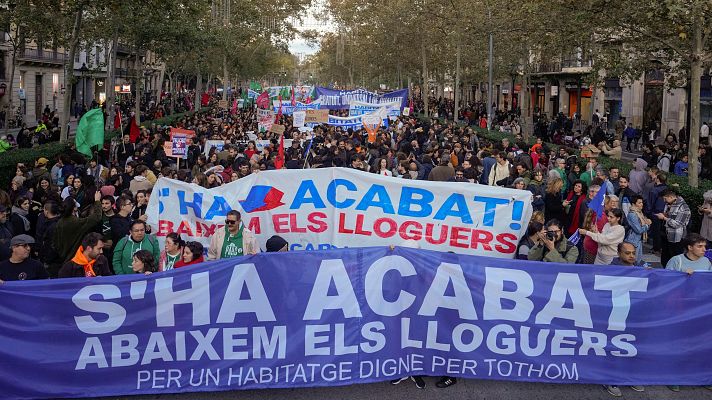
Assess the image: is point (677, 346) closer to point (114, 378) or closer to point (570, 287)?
point (570, 287)

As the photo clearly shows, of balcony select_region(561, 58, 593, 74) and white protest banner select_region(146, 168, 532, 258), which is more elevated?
balcony select_region(561, 58, 593, 74)

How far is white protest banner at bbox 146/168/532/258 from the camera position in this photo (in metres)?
Result: 8.46

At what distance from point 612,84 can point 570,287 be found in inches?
1674

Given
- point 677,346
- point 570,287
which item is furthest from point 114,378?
point 677,346

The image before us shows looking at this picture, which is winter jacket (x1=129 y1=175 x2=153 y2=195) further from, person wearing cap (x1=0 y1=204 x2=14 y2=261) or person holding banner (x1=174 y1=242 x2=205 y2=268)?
person holding banner (x1=174 y1=242 x2=205 y2=268)

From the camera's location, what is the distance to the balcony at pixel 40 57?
160 ft

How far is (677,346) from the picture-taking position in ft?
21.7

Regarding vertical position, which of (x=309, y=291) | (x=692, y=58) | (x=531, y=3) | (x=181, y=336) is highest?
(x=531, y=3)

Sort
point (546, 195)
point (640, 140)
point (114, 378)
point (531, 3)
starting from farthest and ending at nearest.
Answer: point (640, 140) < point (531, 3) < point (546, 195) < point (114, 378)

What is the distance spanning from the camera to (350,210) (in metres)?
8.85

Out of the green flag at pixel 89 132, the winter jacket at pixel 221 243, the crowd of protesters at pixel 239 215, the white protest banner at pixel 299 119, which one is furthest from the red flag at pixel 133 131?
the winter jacket at pixel 221 243

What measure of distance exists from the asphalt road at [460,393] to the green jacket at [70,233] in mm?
2397

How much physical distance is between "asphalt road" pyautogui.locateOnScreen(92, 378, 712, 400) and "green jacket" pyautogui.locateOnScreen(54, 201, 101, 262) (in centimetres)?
240

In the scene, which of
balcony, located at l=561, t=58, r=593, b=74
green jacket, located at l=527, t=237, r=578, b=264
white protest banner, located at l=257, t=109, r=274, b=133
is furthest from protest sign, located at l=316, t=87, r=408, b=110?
green jacket, located at l=527, t=237, r=578, b=264
